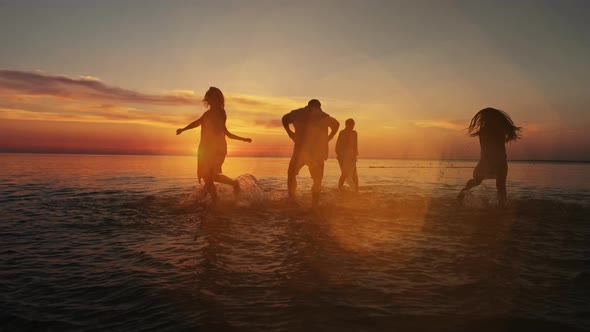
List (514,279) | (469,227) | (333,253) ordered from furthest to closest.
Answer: (469,227), (333,253), (514,279)

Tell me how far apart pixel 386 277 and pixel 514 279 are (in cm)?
132

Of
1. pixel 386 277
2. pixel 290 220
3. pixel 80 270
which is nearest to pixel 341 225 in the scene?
pixel 290 220

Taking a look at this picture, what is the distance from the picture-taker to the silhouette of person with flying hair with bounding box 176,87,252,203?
8906mm

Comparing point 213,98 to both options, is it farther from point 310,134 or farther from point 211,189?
point 310,134

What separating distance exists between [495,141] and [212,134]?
25.1 feet

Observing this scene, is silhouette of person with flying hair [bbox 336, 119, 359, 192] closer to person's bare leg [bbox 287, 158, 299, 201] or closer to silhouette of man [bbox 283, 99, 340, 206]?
silhouette of man [bbox 283, 99, 340, 206]

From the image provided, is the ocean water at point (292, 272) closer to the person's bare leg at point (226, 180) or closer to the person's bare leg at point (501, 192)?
the person's bare leg at point (501, 192)

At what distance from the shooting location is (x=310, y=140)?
331 inches

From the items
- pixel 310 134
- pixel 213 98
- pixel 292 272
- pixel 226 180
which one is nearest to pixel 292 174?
pixel 310 134

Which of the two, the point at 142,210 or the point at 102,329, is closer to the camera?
the point at 102,329

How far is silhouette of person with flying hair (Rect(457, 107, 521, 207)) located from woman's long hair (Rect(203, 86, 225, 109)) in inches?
273

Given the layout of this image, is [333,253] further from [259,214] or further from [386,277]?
[259,214]

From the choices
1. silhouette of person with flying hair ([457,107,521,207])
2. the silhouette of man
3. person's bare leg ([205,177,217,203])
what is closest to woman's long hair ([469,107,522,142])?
silhouette of person with flying hair ([457,107,521,207])

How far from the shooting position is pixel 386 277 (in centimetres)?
357
